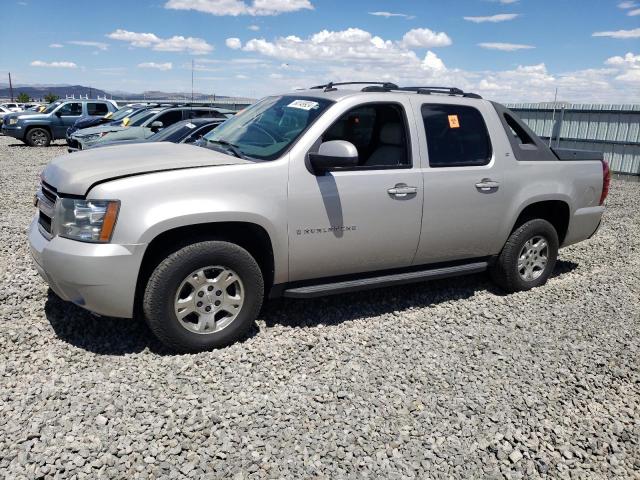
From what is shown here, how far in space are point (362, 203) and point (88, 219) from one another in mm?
1939

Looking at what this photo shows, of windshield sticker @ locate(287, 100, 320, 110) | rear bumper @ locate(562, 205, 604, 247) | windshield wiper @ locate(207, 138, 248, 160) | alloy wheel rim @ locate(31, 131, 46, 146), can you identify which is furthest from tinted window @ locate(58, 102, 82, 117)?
rear bumper @ locate(562, 205, 604, 247)

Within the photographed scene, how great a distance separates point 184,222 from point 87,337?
50.1 inches

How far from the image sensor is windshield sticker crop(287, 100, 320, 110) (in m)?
4.30

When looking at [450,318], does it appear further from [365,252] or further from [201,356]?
[201,356]

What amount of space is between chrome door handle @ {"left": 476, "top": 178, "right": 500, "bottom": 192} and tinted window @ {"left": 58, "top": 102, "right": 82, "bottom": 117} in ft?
65.4

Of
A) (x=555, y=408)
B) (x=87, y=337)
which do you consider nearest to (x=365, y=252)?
(x=555, y=408)

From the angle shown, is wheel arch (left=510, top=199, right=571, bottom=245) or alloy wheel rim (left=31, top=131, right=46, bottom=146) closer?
wheel arch (left=510, top=199, right=571, bottom=245)

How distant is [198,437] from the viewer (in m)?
2.95

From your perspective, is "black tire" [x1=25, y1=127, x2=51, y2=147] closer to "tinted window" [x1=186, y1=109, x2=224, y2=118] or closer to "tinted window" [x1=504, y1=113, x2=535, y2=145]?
"tinted window" [x1=186, y1=109, x2=224, y2=118]

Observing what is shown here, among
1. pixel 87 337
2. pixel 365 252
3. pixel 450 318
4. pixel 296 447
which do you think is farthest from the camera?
pixel 450 318

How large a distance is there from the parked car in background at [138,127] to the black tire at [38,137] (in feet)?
21.5

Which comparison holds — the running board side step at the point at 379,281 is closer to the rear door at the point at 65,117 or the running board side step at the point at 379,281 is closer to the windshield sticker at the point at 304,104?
the windshield sticker at the point at 304,104

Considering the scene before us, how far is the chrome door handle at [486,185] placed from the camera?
15.6ft

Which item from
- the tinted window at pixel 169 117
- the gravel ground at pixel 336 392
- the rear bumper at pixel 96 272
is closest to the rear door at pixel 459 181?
the gravel ground at pixel 336 392
